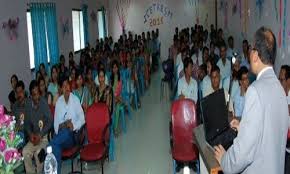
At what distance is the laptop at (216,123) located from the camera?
2.98 metres

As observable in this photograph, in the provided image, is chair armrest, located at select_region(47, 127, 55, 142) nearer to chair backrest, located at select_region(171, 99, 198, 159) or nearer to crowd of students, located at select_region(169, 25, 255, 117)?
chair backrest, located at select_region(171, 99, 198, 159)

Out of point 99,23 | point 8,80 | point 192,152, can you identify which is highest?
point 99,23

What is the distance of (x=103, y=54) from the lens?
33.8 feet

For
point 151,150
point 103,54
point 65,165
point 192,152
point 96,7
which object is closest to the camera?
point 192,152

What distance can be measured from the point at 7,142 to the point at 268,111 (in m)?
1.32

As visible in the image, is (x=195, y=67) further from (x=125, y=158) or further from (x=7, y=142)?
(x=7, y=142)

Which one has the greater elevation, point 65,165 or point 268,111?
point 268,111

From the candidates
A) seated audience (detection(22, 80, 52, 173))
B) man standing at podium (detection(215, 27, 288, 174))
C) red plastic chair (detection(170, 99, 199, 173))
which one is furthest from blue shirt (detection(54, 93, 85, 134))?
man standing at podium (detection(215, 27, 288, 174))

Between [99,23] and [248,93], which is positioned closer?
[248,93]

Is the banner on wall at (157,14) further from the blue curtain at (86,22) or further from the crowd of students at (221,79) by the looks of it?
the crowd of students at (221,79)

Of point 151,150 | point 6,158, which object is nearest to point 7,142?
point 6,158

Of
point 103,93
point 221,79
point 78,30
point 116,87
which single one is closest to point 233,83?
point 221,79

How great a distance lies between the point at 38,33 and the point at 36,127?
377 centimetres

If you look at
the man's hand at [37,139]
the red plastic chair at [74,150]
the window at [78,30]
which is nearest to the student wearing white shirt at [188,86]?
the red plastic chair at [74,150]
